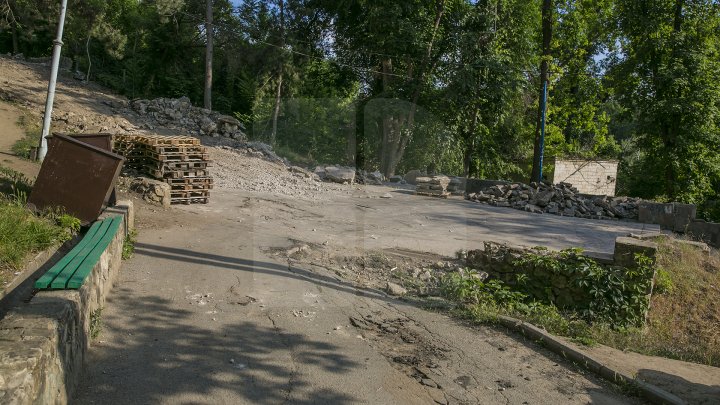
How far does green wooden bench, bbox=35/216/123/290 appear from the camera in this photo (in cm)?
448

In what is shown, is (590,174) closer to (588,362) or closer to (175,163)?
(175,163)

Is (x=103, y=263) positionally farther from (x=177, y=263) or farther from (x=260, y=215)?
(x=260, y=215)

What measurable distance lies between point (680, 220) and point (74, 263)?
1748 cm

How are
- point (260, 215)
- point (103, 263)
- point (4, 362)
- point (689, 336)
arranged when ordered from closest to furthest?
point (4, 362) → point (103, 263) → point (689, 336) → point (260, 215)

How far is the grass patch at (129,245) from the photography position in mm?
7577

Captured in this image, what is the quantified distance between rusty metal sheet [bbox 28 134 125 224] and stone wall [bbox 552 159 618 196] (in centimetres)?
2404

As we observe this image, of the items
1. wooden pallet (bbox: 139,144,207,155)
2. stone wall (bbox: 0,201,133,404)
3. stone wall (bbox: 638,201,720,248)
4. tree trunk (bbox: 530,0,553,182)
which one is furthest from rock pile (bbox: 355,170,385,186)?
stone wall (bbox: 0,201,133,404)

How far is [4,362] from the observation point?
3.15 metres

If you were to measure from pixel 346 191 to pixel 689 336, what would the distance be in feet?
40.0

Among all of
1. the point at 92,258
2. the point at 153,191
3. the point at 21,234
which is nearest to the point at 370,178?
the point at 153,191

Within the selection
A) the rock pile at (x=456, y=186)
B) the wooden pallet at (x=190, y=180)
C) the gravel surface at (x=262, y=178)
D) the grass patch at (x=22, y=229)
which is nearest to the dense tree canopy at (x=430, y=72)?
the rock pile at (x=456, y=186)

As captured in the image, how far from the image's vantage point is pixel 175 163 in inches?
492

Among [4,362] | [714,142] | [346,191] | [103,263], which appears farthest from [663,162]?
[4,362]

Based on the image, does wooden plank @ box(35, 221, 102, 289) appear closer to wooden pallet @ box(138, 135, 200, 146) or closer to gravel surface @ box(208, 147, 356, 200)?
wooden pallet @ box(138, 135, 200, 146)
